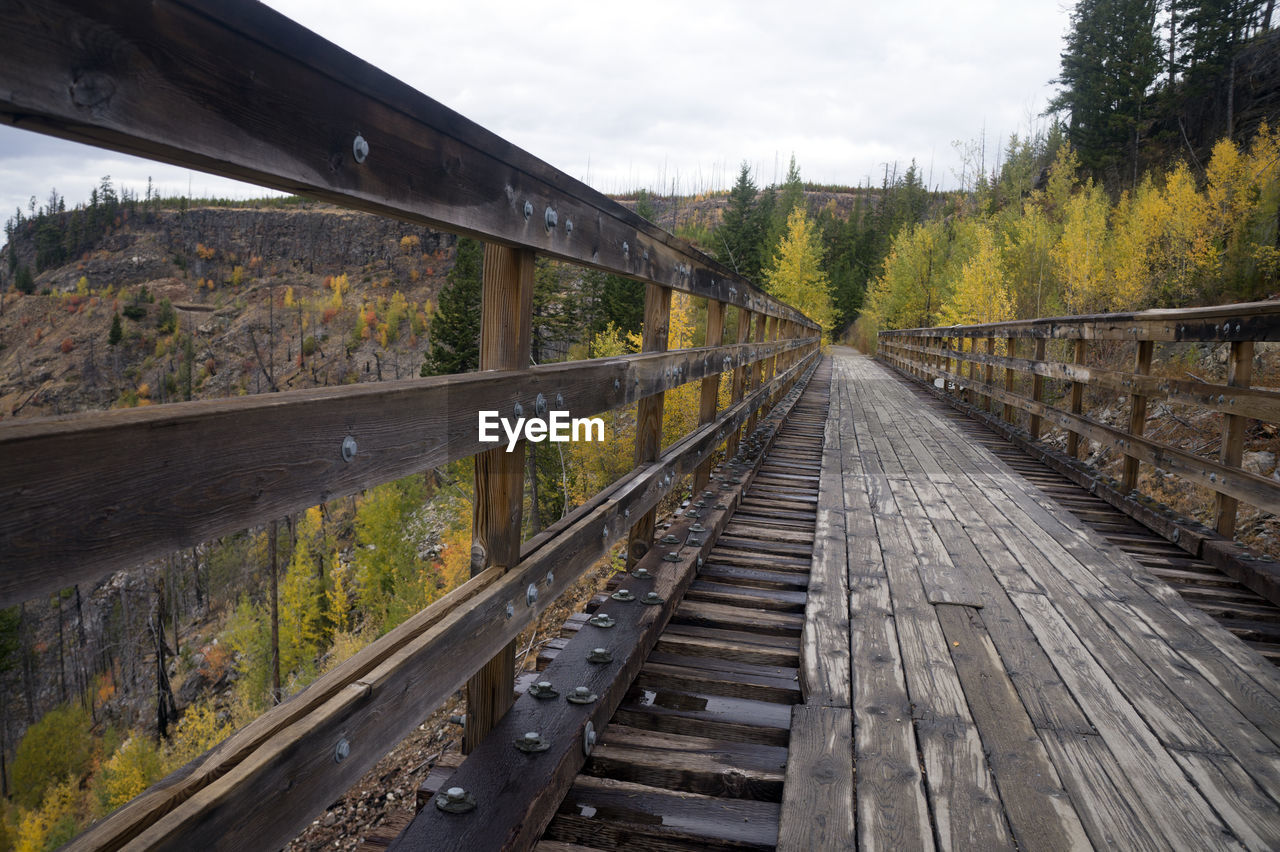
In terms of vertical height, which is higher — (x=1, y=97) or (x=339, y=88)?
(x=339, y=88)

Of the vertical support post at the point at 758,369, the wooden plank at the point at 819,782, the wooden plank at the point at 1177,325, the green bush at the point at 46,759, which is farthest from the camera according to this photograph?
the green bush at the point at 46,759

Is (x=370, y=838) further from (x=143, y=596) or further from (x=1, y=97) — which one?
(x=143, y=596)

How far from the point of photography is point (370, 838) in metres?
1.56

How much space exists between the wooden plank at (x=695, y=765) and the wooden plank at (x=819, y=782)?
0.06 meters

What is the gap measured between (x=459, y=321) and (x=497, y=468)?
3517 cm

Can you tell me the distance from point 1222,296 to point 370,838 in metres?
26.8

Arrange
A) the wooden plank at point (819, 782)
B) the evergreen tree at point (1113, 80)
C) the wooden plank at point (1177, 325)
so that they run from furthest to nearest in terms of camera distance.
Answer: the evergreen tree at point (1113, 80)
the wooden plank at point (1177, 325)
the wooden plank at point (819, 782)

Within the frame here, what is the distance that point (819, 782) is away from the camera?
6.11 ft

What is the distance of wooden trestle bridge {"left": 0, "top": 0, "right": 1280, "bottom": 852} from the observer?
2.62 ft

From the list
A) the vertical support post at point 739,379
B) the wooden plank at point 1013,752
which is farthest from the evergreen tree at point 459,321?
the wooden plank at point 1013,752

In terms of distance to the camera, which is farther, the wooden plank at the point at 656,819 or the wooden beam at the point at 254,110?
the wooden plank at the point at 656,819

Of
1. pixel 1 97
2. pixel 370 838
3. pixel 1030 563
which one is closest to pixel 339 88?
pixel 1 97

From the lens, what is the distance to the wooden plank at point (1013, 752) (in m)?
1.70

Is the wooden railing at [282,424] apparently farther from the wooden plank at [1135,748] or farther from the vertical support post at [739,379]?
the vertical support post at [739,379]
